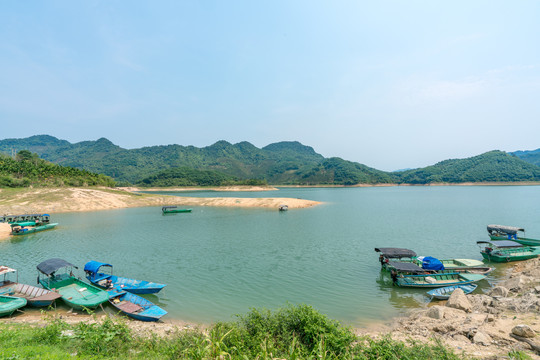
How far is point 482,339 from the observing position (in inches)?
454

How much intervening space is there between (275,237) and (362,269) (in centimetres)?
1620

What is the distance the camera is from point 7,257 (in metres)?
29.3

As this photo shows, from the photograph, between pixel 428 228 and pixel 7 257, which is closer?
pixel 7 257

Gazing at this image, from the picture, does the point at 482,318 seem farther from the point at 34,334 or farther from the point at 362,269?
the point at 34,334

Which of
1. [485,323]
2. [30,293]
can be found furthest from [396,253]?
[30,293]

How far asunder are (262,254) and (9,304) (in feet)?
69.2

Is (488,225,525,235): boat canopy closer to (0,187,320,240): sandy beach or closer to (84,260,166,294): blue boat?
(84,260,166,294): blue boat

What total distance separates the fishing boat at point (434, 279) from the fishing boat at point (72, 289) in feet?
74.0

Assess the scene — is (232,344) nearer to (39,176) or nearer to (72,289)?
(72,289)

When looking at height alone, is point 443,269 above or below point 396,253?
below

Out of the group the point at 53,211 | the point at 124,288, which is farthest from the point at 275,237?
the point at 53,211

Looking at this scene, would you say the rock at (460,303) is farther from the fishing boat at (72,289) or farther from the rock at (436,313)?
the fishing boat at (72,289)

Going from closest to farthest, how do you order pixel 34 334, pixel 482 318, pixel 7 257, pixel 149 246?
pixel 34 334
pixel 482 318
pixel 7 257
pixel 149 246

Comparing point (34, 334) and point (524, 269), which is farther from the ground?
point (34, 334)
